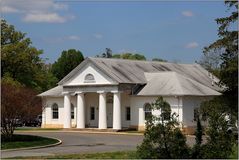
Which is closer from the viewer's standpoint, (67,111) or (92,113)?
(67,111)

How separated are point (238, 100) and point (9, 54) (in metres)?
36.4

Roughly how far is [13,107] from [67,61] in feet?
193

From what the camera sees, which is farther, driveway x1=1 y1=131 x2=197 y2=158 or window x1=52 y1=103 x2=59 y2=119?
window x1=52 y1=103 x2=59 y2=119

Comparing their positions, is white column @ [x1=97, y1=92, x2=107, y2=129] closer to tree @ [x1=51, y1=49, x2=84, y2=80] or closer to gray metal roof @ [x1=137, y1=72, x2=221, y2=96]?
gray metal roof @ [x1=137, y1=72, x2=221, y2=96]

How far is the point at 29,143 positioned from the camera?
3027 cm

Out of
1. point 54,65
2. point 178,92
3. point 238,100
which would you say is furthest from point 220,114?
point 54,65

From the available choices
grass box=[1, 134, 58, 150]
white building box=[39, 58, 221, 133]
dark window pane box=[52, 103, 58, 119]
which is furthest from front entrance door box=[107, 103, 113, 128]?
grass box=[1, 134, 58, 150]

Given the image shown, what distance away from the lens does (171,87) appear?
47469 millimetres

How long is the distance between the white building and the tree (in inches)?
1287

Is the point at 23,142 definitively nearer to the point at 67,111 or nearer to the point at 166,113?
the point at 166,113

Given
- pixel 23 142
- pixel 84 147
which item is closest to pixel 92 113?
pixel 23 142

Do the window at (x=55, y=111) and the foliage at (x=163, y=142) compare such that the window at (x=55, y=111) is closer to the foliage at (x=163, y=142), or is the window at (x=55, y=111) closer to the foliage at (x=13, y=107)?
the foliage at (x=13, y=107)

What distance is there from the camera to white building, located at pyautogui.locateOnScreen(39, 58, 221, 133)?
46.8 m

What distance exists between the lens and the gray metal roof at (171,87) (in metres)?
46.4
